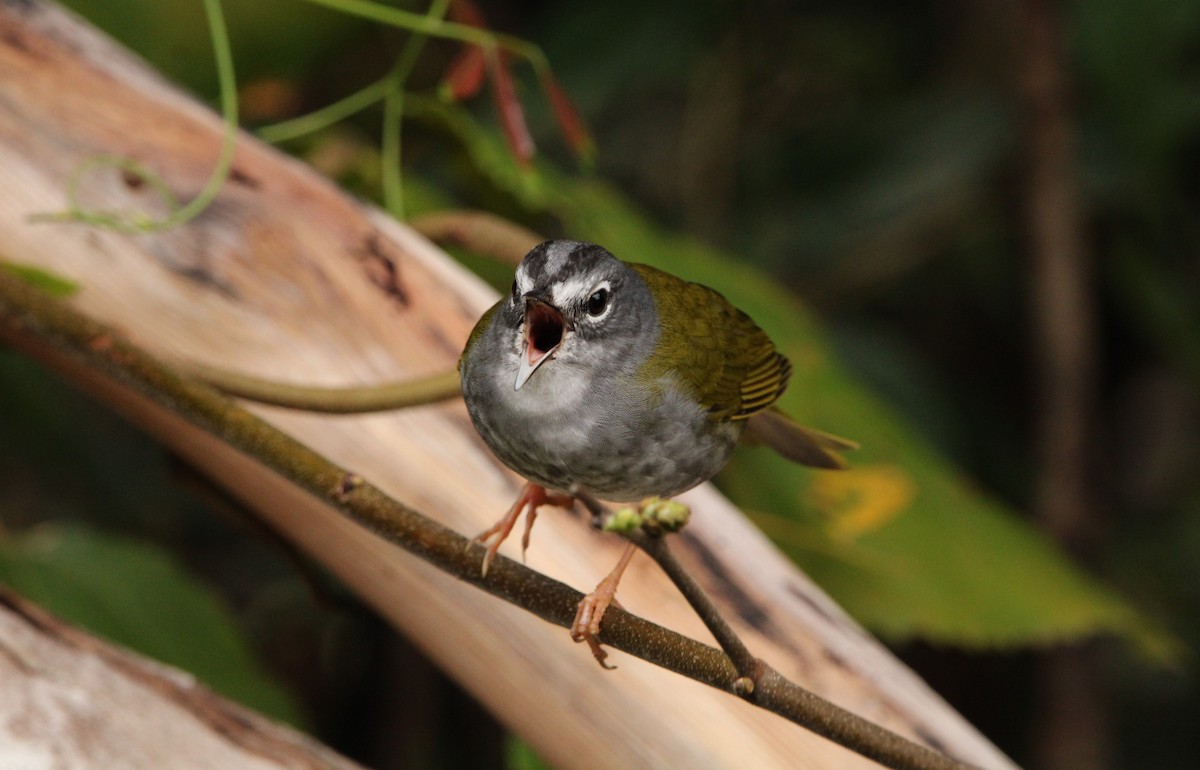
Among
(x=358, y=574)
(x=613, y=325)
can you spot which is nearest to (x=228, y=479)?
(x=358, y=574)

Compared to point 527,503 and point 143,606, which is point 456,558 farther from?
point 143,606

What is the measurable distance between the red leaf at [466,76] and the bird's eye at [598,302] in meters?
0.71

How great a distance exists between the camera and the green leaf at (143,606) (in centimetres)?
214

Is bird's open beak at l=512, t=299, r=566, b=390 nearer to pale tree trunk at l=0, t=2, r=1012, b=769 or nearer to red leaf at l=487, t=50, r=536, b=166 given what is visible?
pale tree trunk at l=0, t=2, r=1012, b=769

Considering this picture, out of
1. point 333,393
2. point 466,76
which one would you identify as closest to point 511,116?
point 466,76

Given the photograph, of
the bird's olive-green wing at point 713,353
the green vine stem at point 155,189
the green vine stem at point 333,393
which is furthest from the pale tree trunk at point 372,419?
the bird's olive-green wing at point 713,353

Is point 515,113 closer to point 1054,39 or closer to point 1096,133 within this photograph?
point 1054,39

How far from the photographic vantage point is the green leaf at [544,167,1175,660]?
7.22 ft

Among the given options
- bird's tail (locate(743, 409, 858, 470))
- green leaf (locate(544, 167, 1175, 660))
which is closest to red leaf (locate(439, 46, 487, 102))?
green leaf (locate(544, 167, 1175, 660))

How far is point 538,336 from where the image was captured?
1276 mm

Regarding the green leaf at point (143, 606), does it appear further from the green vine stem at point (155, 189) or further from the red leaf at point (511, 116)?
the red leaf at point (511, 116)

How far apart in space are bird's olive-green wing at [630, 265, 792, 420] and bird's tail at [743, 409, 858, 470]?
10 cm

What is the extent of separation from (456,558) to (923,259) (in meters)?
2.82

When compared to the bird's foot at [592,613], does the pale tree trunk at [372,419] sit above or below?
above
